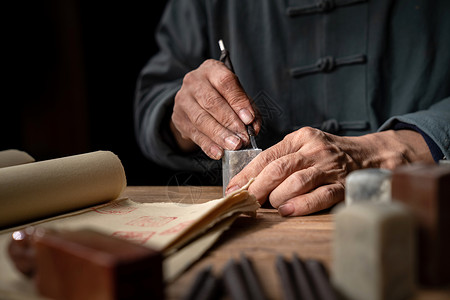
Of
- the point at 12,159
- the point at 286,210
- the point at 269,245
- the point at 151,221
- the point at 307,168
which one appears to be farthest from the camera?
the point at 12,159

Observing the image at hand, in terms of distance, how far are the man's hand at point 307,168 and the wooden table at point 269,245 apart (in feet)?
0.13

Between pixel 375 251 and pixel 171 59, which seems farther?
pixel 171 59

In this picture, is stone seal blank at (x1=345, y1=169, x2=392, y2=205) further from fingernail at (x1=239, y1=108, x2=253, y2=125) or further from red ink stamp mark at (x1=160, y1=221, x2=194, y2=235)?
fingernail at (x1=239, y1=108, x2=253, y2=125)

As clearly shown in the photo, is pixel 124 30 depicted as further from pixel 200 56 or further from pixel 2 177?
pixel 2 177

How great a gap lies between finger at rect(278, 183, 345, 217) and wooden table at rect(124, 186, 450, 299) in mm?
19

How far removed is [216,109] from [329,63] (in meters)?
0.68

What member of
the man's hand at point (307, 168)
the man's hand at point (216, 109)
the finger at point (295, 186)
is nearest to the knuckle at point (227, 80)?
the man's hand at point (216, 109)

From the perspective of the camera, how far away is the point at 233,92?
1.35 m

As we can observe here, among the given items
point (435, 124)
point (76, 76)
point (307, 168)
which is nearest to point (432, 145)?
point (435, 124)

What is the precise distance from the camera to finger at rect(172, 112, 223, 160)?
1.31m

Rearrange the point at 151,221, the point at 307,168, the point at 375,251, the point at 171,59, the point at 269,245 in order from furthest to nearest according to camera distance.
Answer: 1. the point at 171,59
2. the point at 307,168
3. the point at 151,221
4. the point at 269,245
5. the point at 375,251

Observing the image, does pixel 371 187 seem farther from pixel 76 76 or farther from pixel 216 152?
pixel 76 76

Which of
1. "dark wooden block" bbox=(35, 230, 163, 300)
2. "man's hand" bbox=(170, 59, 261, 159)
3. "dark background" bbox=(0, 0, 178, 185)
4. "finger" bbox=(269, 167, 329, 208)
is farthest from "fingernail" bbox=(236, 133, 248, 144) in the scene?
"dark background" bbox=(0, 0, 178, 185)

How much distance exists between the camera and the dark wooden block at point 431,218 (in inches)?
21.5
